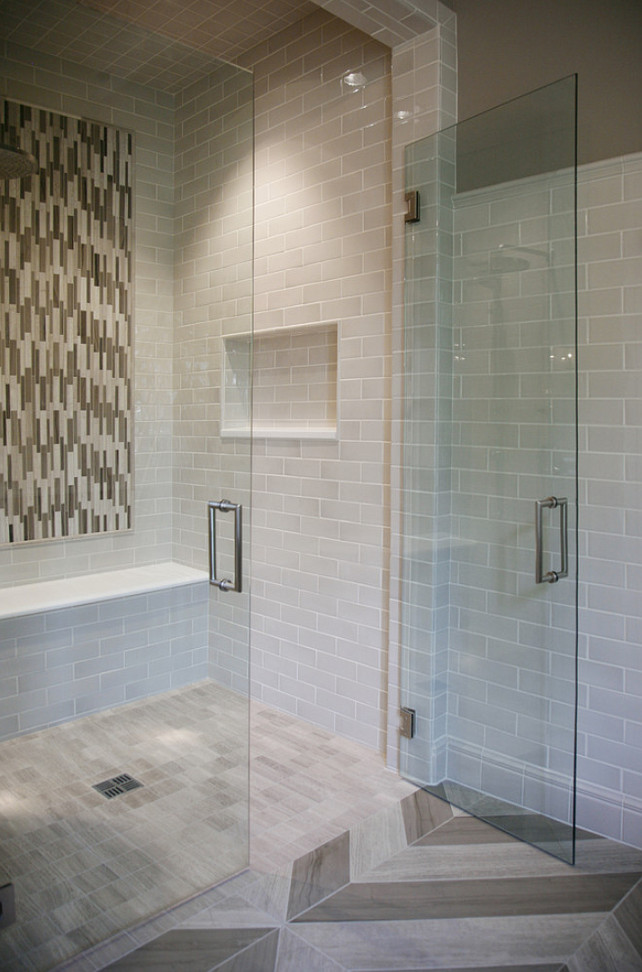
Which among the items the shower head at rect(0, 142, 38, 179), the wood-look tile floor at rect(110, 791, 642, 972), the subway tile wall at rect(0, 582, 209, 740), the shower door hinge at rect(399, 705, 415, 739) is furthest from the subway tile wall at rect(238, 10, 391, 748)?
the shower head at rect(0, 142, 38, 179)

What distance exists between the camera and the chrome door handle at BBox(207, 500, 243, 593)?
6.89 feet

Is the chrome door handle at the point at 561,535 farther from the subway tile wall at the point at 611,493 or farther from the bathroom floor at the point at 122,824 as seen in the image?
the bathroom floor at the point at 122,824

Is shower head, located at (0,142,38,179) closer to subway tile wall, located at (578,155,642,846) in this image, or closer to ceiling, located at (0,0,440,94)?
ceiling, located at (0,0,440,94)

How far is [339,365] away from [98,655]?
1.77 metres

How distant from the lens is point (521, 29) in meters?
2.52

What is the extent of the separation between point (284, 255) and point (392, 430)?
1.13 m

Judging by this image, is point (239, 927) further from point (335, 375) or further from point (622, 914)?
point (335, 375)

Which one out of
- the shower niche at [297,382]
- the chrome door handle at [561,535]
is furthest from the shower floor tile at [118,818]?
the shower niche at [297,382]

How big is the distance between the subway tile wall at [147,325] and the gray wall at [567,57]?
4.39ft

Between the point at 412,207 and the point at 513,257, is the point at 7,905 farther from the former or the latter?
the point at 412,207

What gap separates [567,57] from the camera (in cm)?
241

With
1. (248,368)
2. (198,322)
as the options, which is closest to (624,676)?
(248,368)

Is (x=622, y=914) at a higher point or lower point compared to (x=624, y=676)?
lower

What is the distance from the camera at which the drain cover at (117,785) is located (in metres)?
1.91
